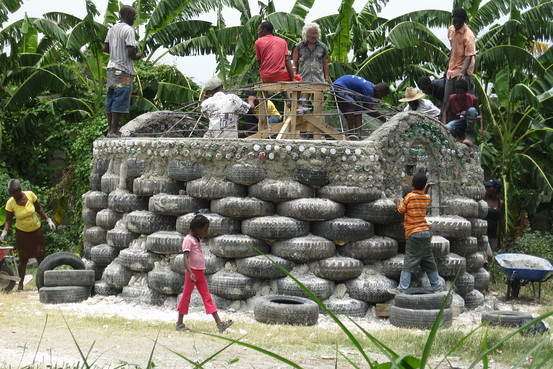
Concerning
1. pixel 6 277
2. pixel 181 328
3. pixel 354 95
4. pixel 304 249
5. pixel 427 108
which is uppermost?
pixel 354 95

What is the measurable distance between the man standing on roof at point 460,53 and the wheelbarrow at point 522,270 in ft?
7.84

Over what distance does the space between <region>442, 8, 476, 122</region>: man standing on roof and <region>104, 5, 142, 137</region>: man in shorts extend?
14.5 feet

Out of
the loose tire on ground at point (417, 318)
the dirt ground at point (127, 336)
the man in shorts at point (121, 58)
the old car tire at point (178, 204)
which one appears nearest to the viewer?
the dirt ground at point (127, 336)

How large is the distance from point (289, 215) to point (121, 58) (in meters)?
3.51

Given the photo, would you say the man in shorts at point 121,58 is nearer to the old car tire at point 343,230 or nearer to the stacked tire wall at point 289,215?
the stacked tire wall at point 289,215

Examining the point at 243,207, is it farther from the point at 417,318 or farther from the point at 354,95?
the point at 354,95

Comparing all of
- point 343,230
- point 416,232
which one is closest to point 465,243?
point 416,232

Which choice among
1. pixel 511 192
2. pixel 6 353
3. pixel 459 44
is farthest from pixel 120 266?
pixel 511 192

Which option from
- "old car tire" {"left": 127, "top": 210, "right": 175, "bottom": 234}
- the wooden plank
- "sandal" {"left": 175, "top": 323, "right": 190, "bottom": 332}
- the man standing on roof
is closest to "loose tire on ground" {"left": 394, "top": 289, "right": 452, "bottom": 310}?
"sandal" {"left": 175, "top": 323, "right": 190, "bottom": 332}

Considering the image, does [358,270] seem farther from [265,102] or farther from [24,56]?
[24,56]

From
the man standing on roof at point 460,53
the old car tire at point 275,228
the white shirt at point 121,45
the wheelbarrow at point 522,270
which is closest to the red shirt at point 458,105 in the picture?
the man standing on roof at point 460,53

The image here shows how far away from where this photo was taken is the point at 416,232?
29.6ft

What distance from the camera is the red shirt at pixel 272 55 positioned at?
1140cm

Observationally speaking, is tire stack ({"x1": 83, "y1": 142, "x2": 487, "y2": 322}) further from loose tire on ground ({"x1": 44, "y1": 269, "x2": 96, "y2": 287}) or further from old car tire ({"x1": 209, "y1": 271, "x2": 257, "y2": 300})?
loose tire on ground ({"x1": 44, "y1": 269, "x2": 96, "y2": 287})
